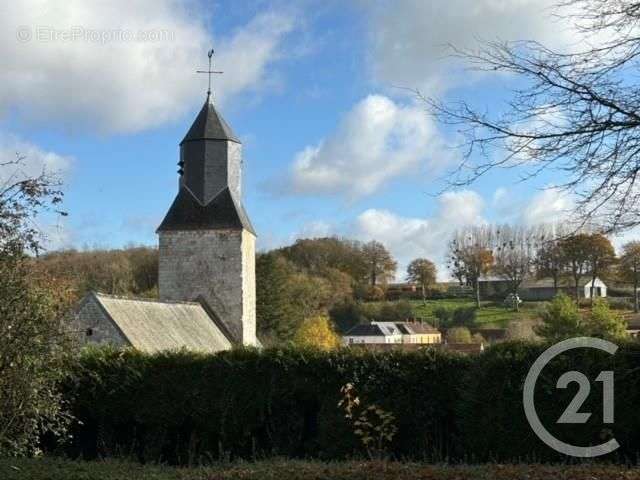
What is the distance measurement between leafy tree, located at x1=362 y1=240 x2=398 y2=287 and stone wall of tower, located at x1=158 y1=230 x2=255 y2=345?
58553mm

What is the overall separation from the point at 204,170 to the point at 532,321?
36660 millimetres

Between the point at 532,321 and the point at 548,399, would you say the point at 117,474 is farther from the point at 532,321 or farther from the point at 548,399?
the point at 532,321

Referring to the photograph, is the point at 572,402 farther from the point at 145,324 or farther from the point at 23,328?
the point at 145,324

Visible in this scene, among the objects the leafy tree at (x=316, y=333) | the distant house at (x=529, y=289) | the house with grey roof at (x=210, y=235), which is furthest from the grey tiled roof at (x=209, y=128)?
the distant house at (x=529, y=289)

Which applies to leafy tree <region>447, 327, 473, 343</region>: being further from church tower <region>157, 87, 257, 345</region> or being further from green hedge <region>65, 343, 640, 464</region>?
green hedge <region>65, 343, 640, 464</region>

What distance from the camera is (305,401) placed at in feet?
47.8

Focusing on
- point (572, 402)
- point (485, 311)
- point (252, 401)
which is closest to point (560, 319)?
point (572, 402)

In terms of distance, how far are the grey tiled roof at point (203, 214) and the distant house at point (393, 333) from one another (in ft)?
111

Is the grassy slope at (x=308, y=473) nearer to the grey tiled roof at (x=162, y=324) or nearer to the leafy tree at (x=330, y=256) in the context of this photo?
the grey tiled roof at (x=162, y=324)

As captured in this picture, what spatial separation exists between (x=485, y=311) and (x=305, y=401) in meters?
65.1

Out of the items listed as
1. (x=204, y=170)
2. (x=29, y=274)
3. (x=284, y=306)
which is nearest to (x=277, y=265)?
(x=284, y=306)

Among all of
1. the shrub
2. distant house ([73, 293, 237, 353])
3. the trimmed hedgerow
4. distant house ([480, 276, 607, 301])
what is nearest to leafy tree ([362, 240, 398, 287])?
distant house ([480, 276, 607, 301])

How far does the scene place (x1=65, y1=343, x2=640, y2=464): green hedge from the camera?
13.0 meters

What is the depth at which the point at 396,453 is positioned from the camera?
1394cm
